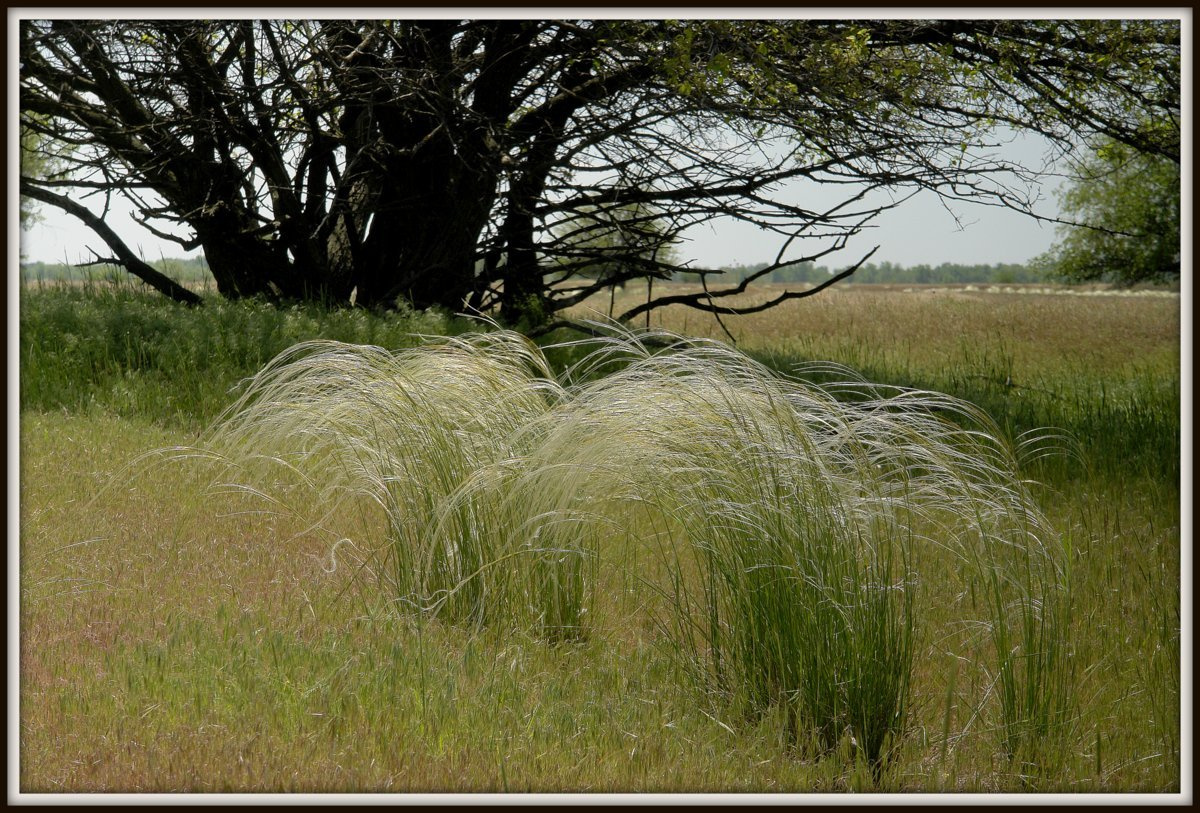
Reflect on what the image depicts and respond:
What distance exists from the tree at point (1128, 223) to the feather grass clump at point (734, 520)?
7355mm

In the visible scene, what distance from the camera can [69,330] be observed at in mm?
7773

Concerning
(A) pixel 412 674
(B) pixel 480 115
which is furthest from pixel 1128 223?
(A) pixel 412 674

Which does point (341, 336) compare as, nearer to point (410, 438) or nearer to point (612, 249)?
point (612, 249)

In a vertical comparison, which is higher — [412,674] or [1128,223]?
[1128,223]

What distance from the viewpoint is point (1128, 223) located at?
1598 centimetres

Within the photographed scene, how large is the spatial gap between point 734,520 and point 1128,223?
50.3ft

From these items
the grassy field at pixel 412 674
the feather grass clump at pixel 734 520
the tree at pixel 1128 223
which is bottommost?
the grassy field at pixel 412 674

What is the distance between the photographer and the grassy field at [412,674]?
277 centimetres

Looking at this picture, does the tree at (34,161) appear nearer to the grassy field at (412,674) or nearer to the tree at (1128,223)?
the grassy field at (412,674)

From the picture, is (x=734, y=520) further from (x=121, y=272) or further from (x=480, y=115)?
(x=121, y=272)

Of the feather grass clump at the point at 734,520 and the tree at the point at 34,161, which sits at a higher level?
the tree at the point at 34,161

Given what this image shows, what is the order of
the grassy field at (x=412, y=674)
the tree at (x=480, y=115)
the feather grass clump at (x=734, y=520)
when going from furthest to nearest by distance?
1. the tree at (x=480, y=115)
2. the feather grass clump at (x=734, y=520)
3. the grassy field at (x=412, y=674)

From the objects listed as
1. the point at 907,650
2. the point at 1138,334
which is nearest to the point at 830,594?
the point at 907,650

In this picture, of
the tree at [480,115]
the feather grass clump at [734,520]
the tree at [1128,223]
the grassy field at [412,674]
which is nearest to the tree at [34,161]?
the tree at [480,115]
